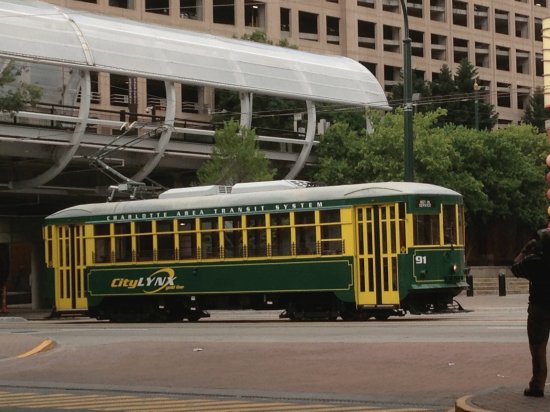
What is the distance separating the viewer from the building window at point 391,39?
90.4 m

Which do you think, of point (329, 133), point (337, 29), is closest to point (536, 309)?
point (329, 133)

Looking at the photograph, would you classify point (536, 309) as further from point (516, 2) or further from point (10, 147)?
point (516, 2)

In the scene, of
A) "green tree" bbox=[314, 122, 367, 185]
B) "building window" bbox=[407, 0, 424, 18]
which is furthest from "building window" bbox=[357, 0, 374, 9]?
"green tree" bbox=[314, 122, 367, 185]

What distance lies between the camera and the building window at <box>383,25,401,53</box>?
9036 cm

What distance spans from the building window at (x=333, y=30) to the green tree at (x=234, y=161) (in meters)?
40.3

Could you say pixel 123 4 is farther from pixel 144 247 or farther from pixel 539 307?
pixel 539 307

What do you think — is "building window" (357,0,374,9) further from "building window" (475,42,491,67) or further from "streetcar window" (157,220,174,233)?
"streetcar window" (157,220,174,233)

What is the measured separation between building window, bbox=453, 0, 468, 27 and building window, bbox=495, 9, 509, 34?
3751mm

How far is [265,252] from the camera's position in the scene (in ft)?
94.5

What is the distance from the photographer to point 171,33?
5172 centimetres

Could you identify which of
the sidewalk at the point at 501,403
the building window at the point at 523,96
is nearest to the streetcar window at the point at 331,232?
the sidewalk at the point at 501,403

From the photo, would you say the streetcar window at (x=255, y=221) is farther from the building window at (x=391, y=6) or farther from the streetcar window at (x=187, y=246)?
the building window at (x=391, y=6)

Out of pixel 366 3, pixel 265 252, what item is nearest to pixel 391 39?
pixel 366 3

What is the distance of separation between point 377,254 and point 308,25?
59.2 metres
